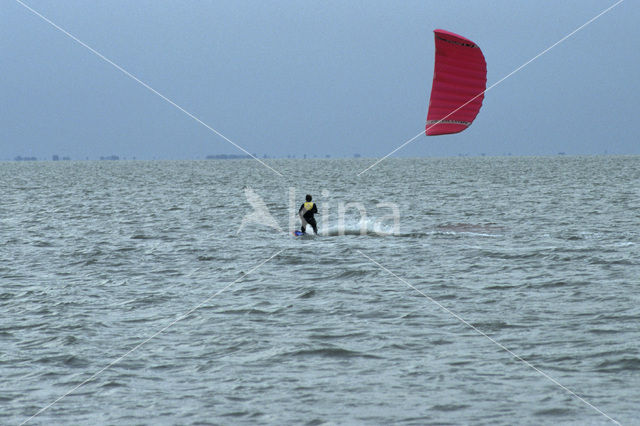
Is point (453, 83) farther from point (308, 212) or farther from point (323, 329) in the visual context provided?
point (323, 329)

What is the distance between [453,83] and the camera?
20.8 m

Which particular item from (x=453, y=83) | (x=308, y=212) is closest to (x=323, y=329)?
(x=453, y=83)

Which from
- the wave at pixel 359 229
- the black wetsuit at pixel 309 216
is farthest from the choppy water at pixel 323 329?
the wave at pixel 359 229

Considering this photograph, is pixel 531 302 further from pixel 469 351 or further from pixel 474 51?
pixel 474 51

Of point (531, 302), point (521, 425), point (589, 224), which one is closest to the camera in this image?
point (521, 425)

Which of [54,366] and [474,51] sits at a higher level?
[474,51]

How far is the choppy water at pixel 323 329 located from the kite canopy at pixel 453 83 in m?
4.07

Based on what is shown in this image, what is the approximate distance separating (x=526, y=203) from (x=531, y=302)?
32.8 m

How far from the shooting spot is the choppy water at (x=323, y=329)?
962cm

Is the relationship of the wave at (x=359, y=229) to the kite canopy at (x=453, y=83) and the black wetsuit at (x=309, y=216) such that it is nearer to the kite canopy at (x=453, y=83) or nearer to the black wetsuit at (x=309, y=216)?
the black wetsuit at (x=309, y=216)

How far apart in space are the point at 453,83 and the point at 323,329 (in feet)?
32.6

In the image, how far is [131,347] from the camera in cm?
1244

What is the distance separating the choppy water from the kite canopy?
4.07 m

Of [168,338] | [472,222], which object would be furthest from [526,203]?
[168,338]
